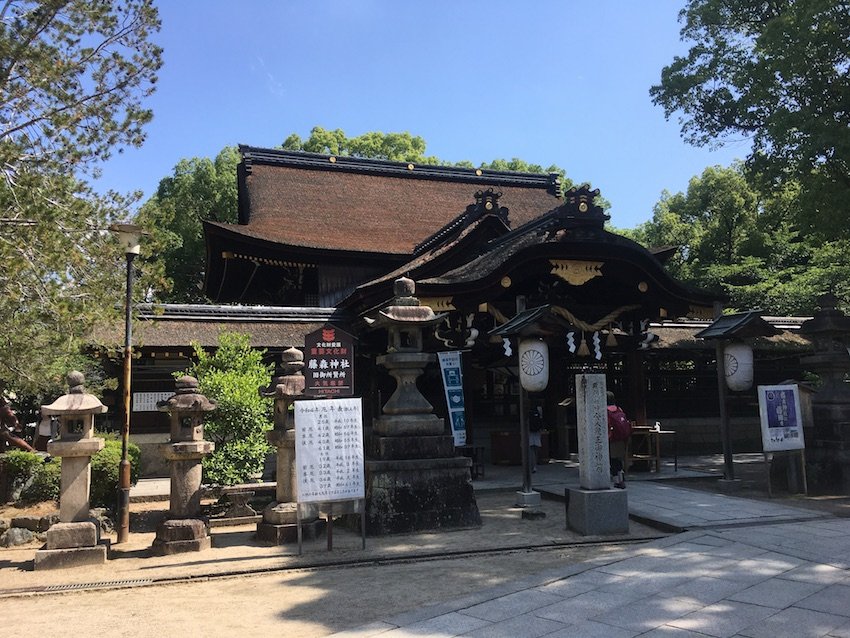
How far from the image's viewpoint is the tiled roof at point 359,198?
17.7m

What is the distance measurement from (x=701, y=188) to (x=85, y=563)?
32936 mm

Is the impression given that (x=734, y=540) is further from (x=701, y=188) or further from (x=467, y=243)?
(x=701, y=188)

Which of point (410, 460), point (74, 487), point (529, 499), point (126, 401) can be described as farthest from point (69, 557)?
point (529, 499)

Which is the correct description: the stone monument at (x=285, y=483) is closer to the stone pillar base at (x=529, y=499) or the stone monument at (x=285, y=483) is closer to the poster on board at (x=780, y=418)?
the stone pillar base at (x=529, y=499)

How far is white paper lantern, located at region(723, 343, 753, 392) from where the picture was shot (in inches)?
425

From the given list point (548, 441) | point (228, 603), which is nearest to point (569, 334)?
point (548, 441)

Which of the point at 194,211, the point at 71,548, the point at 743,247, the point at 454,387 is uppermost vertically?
the point at 194,211

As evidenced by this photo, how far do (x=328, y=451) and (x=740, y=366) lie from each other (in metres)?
7.52

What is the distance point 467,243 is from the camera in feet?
48.9

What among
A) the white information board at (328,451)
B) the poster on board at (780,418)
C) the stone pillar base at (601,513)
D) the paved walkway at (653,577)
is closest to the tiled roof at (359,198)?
the white information board at (328,451)

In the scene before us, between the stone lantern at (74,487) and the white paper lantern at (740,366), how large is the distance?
32.4 feet

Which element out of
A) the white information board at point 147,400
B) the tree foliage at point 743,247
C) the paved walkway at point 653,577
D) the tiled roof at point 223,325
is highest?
the tree foliage at point 743,247

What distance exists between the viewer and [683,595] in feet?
16.9

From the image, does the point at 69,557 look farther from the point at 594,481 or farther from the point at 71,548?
the point at 594,481
